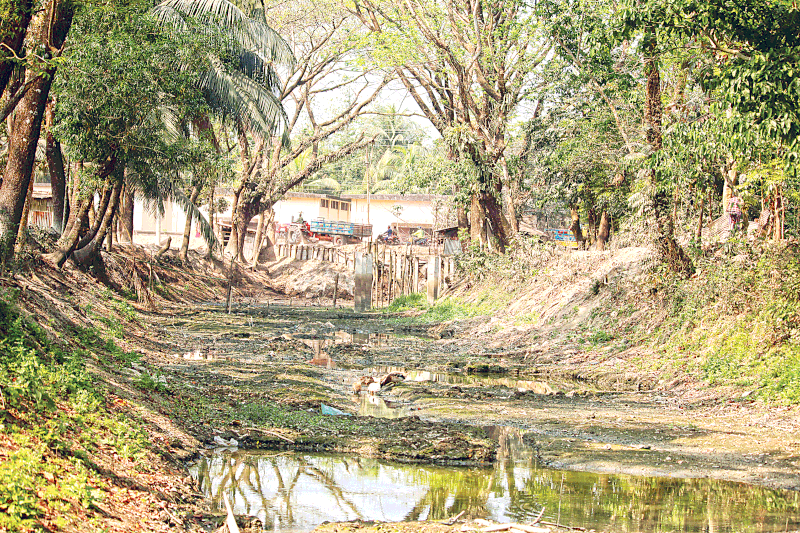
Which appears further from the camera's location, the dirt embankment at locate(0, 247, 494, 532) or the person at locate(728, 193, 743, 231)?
the person at locate(728, 193, 743, 231)

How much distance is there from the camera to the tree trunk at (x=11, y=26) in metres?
9.36

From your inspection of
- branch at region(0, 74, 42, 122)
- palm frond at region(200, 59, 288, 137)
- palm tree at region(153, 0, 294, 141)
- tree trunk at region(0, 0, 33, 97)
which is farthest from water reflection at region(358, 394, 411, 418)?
palm frond at region(200, 59, 288, 137)

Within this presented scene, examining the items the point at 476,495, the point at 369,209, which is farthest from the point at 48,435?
the point at 369,209

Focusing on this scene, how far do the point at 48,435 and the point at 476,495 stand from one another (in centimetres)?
358

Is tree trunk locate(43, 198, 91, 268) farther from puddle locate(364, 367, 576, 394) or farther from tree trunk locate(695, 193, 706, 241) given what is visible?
tree trunk locate(695, 193, 706, 241)

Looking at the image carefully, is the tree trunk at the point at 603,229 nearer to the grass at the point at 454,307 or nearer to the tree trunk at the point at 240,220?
the grass at the point at 454,307

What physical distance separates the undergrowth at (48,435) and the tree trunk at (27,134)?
4.09 meters

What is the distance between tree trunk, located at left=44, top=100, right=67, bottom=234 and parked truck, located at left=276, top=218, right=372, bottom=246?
27990mm

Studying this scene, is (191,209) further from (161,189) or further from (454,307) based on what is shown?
(454,307)

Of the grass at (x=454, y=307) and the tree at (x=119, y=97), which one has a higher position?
the tree at (x=119, y=97)

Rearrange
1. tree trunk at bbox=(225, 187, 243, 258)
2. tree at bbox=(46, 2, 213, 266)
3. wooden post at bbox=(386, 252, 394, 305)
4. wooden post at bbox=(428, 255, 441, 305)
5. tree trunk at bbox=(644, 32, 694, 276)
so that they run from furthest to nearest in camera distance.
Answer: tree trunk at bbox=(225, 187, 243, 258), wooden post at bbox=(386, 252, 394, 305), wooden post at bbox=(428, 255, 441, 305), tree trunk at bbox=(644, 32, 694, 276), tree at bbox=(46, 2, 213, 266)

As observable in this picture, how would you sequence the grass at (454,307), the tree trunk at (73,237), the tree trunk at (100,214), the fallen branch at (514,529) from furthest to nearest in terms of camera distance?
1. the grass at (454,307)
2. the tree trunk at (100,214)
3. the tree trunk at (73,237)
4. the fallen branch at (514,529)

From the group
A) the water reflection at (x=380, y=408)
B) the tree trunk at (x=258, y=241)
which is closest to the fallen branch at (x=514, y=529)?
the water reflection at (x=380, y=408)

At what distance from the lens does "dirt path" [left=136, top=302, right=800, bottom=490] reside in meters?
8.39
